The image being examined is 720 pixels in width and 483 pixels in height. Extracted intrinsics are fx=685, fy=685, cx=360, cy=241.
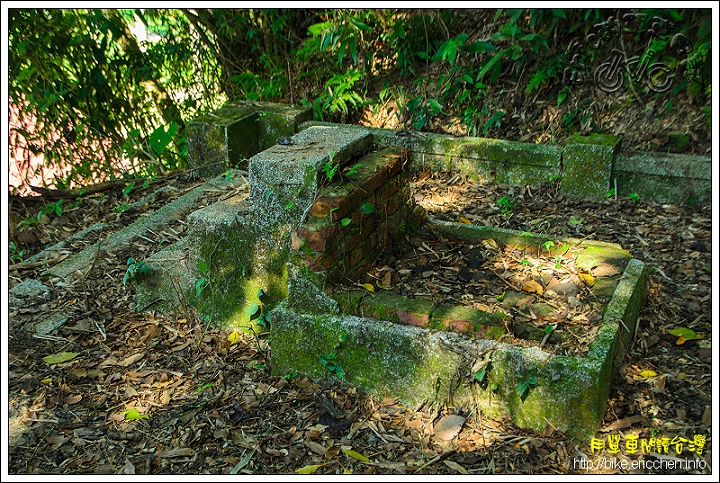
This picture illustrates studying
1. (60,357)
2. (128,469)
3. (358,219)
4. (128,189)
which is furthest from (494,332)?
(128,189)

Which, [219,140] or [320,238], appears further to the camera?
[219,140]

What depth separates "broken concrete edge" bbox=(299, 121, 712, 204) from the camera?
4.85m

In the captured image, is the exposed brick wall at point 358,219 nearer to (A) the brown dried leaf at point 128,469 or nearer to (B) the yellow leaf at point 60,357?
(A) the brown dried leaf at point 128,469

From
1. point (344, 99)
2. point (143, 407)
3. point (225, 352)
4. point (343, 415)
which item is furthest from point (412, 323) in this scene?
point (344, 99)

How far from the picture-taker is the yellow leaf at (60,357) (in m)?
3.60

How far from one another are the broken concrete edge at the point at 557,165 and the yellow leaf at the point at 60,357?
248 centimetres

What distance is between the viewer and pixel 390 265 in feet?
12.0

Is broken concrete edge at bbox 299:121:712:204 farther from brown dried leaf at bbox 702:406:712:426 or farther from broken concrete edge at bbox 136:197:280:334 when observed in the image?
brown dried leaf at bbox 702:406:712:426

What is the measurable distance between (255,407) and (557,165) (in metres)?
3.08

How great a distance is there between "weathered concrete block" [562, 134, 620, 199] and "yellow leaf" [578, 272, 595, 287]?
1651 millimetres

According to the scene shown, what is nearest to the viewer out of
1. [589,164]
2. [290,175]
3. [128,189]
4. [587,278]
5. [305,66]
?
[290,175]

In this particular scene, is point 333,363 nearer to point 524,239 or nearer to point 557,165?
point 524,239

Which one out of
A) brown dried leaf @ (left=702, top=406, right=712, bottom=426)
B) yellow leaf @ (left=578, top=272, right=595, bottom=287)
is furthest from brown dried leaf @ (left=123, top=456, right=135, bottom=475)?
brown dried leaf @ (left=702, top=406, right=712, bottom=426)

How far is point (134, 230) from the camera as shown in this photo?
15.6 feet
